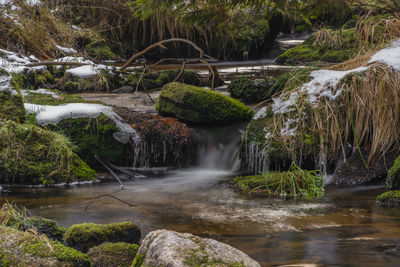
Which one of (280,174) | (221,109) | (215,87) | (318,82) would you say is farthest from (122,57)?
(280,174)

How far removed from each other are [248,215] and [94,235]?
166cm

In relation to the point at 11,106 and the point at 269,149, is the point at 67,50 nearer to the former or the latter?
the point at 11,106

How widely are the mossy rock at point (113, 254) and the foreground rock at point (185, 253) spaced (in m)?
0.45

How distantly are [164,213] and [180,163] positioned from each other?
2.33 metres

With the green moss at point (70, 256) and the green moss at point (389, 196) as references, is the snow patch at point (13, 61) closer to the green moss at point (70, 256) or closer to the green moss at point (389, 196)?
the green moss at point (70, 256)

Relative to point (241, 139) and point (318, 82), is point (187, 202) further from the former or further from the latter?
point (318, 82)

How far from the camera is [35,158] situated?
20.2 feet

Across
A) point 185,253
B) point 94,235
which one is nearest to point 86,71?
point 94,235

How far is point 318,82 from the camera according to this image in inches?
271

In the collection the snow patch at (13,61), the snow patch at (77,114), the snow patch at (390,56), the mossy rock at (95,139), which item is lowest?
the mossy rock at (95,139)

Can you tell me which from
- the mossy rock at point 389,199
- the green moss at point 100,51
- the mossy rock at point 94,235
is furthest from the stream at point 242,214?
the green moss at point 100,51

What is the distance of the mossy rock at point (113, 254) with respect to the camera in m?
3.27

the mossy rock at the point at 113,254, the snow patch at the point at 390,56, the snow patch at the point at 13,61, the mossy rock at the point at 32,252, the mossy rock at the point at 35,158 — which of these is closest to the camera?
the mossy rock at the point at 32,252

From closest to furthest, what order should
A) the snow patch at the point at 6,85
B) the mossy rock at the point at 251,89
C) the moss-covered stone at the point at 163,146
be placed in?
the snow patch at the point at 6,85, the moss-covered stone at the point at 163,146, the mossy rock at the point at 251,89
